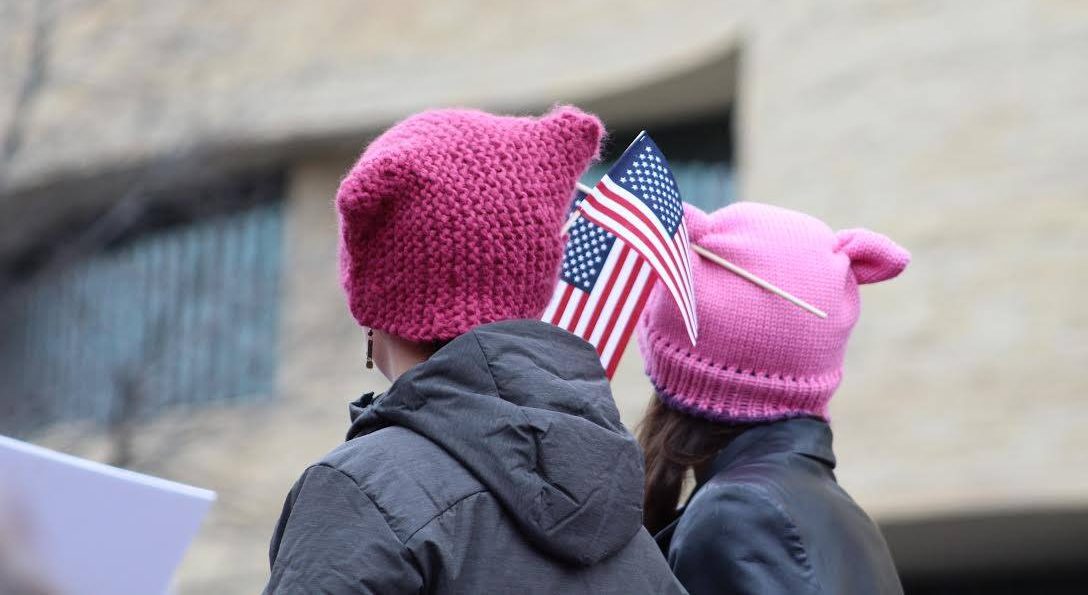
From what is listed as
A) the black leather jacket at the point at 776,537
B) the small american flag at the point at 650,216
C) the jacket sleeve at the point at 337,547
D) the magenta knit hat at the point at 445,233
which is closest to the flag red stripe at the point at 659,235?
the small american flag at the point at 650,216

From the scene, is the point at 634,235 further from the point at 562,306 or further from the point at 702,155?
the point at 702,155

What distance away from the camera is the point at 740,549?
2.93 meters

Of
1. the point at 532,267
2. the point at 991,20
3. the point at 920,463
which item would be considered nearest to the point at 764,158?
the point at 991,20

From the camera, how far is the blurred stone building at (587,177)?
12.0 metres

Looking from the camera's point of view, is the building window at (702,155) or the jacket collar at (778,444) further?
the building window at (702,155)

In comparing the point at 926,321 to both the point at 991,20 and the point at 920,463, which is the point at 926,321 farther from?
the point at 991,20

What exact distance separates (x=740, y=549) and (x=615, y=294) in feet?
2.46

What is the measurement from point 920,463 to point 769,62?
374 centimetres

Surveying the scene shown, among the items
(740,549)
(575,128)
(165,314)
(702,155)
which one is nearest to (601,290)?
(740,549)

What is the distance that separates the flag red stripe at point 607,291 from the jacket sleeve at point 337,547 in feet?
4.51

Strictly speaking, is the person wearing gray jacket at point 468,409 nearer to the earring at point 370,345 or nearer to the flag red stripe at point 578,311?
the earring at point 370,345

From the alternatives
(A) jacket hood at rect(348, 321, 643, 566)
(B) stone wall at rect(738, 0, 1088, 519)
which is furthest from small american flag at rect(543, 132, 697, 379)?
(B) stone wall at rect(738, 0, 1088, 519)

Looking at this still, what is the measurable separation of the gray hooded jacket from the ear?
4.58ft

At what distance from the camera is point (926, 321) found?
482 inches
